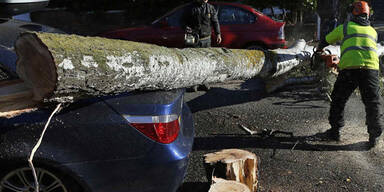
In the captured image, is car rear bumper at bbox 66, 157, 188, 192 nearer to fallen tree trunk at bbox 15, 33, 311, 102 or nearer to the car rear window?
fallen tree trunk at bbox 15, 33, 311, 102

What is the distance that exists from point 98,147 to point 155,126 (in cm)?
43

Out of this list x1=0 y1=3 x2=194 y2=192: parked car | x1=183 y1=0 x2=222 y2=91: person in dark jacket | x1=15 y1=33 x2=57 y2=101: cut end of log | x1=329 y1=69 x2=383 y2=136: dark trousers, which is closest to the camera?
x1=15 y1=33 x2=57 y2=101: cut end of log

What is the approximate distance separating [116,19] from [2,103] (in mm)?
11560

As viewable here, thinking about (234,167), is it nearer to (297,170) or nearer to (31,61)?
(297,170)

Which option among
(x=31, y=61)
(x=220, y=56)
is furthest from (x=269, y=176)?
(x=31, y=61)

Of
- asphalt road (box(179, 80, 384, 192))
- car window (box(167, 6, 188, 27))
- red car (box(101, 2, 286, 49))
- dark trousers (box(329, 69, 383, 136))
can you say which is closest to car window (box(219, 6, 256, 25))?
red car (box(101, 2, 286, 49))

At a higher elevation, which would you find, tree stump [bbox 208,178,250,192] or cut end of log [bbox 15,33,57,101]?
cut end of log [bbox 15,33,57,101]

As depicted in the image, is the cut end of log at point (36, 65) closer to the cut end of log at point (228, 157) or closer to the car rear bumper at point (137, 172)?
the car rear bumper at point (137, 172)

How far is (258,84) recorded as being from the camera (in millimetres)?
6852

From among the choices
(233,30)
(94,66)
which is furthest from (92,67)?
(233,30)

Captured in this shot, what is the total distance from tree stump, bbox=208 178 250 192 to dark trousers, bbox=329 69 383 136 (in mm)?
2111

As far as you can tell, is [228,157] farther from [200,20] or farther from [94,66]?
[200,20]

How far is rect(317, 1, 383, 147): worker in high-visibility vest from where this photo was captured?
3.97m

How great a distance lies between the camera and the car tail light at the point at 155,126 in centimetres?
247
